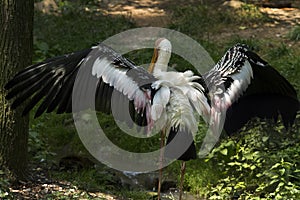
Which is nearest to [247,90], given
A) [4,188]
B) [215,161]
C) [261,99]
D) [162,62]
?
[261,99]

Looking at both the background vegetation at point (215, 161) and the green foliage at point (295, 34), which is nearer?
the background vegetation at point (215, 161)

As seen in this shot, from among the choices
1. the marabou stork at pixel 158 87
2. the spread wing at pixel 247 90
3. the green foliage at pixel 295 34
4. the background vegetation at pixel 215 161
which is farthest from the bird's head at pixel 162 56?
the green foliage at pixel 295 34

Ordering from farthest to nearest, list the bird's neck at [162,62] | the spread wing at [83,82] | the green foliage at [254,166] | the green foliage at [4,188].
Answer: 1. the green foliage at [254,166]
2. the bird's neck at [162,62]
3. the green foliage at [4,188]
4. the spread wing at [83,82]

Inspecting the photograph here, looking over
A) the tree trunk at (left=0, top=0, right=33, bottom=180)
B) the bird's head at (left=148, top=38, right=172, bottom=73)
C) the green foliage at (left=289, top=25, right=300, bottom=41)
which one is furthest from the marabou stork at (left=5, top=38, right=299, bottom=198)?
the green foliage at (left=289, top=25, right=300, bottom=41)

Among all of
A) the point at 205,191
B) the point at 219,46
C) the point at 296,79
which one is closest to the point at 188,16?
the point at 219,46

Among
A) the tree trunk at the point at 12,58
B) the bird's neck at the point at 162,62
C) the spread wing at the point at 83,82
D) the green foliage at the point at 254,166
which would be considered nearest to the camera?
the spread wing at the point at 83,82

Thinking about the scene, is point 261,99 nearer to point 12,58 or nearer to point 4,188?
point 12,58

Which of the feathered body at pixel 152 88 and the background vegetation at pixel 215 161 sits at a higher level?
the feathered body at pixel 152 88

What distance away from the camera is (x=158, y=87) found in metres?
4.71

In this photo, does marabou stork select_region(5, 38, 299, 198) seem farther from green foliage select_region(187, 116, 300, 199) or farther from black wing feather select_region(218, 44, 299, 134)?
green foliage select_region(187, 116, 300, 199)

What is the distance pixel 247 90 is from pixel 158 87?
33.1 inches

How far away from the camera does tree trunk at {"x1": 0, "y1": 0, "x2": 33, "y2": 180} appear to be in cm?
531

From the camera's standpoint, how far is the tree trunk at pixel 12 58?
5309 mm

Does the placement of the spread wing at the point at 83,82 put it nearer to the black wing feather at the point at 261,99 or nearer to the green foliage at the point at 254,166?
the black wing feather at the point at 261,99
